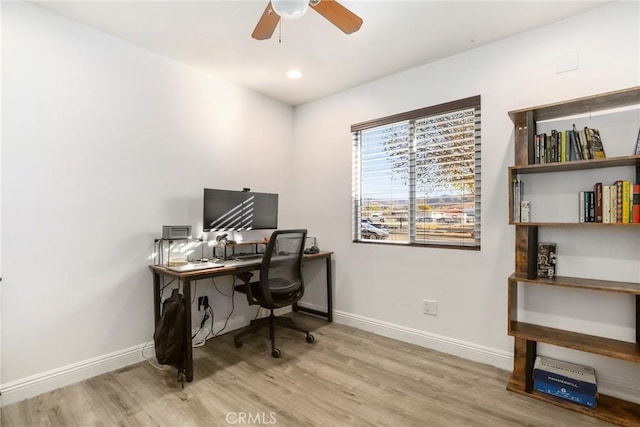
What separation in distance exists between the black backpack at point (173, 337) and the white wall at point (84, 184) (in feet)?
1.64

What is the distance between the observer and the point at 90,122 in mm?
2320

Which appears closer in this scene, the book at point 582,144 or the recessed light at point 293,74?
the book at point 582,144

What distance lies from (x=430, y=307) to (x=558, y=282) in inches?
41.0

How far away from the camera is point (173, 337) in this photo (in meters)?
2.20

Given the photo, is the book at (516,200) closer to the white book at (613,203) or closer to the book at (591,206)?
the book at (591,206)

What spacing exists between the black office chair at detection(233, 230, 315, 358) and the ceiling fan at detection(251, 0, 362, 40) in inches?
57.9

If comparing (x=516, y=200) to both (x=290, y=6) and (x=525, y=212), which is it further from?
(x=290, y=6)

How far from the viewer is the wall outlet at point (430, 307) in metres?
2.76

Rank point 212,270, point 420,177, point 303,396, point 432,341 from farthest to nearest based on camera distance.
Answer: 1. point 420,177
2. point 432,341
3. point 212,270
4. point 303,396

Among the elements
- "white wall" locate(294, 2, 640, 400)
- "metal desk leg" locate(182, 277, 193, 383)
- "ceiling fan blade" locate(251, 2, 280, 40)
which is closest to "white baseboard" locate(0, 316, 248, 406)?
"metal desk leg" locate(182, 277, 193, 383)

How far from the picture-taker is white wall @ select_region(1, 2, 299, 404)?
2.02 meters

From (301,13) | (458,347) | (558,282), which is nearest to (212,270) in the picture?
(301,13)

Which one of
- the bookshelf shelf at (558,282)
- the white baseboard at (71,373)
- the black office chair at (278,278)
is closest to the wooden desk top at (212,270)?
the black office chair at (278,278)

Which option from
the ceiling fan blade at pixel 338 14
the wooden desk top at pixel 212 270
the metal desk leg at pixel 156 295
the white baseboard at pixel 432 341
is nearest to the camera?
the ceiling fan blade at pixel 338 14
